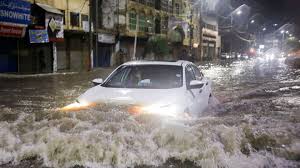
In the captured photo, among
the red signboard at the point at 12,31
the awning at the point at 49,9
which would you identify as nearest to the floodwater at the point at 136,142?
the red signboard at the point at 12,31

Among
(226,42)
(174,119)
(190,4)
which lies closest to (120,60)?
(190,4)

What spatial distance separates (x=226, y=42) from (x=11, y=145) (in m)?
99.8

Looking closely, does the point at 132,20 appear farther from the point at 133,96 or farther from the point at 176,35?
the point at 133,96

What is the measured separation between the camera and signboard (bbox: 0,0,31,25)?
22.4 metres

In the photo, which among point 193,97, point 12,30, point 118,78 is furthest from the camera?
point 12,30

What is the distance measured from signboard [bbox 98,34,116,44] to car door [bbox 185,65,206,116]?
92.1 ft

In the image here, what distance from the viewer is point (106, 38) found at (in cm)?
3688

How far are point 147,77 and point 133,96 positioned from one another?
1.27 metres

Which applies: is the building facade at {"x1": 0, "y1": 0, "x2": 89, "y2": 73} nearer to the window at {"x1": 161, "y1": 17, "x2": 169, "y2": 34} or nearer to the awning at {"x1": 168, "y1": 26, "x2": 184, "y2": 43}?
the window at {"x1": 161, "y1": 17, "x2": 169, "y2": 34}

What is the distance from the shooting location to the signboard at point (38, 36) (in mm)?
25734

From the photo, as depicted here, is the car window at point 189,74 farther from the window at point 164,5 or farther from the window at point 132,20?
the window at point 164,5

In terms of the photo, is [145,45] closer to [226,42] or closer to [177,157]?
[177,157]

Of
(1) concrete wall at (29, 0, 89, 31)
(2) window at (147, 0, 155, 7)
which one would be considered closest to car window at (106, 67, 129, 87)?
(1) concrete wall at (29, 0, 89, 31)

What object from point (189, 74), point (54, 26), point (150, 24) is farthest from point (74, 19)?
point (189, 74)
